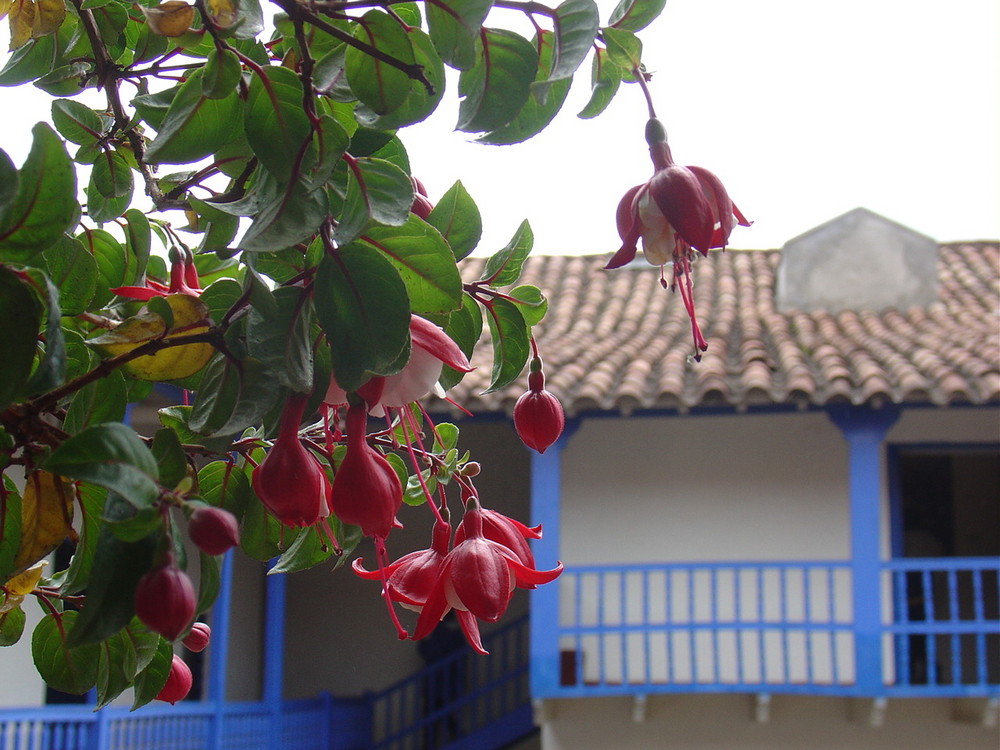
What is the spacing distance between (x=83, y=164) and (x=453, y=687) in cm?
572

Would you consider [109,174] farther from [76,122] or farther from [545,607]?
[545,607]

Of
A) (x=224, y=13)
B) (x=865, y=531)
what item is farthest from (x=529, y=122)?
(x=865, y=531)

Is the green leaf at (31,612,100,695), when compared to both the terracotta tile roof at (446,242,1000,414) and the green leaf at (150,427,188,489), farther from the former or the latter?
the terracotta tile roof at (446,242,1000,414)

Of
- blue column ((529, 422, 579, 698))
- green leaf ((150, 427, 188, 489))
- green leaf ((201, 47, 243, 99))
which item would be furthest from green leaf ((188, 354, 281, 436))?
blue column ((529, 422, 579, 698))

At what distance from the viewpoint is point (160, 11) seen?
53cm

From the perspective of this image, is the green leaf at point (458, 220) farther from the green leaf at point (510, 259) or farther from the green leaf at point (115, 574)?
the green leaf at point (115, 574)

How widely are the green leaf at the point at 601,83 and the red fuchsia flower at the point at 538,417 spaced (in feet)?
0.45

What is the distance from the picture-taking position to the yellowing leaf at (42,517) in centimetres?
55

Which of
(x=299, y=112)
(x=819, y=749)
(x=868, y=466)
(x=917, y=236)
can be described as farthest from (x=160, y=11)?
(x=917, y=236)

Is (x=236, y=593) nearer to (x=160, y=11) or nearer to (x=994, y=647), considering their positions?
(x=994, y=647)

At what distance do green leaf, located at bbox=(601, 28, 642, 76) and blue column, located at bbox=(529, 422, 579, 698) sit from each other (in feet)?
14.0

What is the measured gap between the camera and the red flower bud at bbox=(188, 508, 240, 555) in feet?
1.20

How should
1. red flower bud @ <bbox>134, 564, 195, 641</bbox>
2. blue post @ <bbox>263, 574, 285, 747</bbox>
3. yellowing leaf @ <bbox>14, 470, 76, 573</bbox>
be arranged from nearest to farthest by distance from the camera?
red flower bud @ <bbox>134, 564, 195, 641</bbox> → yellowing leaf @ <bbox>14, 470, 76, 573</bbox> → blue post @ <bbox>263, 574, 285, 747</bbox>

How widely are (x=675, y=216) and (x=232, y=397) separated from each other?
20 centimetres
